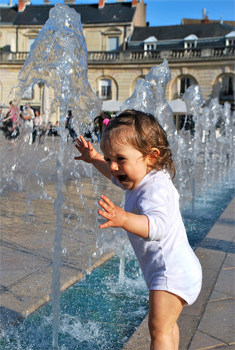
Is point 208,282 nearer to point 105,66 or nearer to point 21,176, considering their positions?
point 21,176

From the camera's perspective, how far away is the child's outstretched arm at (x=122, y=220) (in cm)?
158

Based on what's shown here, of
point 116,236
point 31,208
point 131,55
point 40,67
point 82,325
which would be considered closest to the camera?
point 82,325

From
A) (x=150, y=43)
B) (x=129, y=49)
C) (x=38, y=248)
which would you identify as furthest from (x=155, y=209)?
(x=129, y=49)

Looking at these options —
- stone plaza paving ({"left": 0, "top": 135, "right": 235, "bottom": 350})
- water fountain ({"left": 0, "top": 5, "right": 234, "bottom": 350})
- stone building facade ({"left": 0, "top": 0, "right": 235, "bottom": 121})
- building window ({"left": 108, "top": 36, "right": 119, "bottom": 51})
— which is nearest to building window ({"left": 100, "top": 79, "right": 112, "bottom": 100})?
stone building facade ({"left": 0, "top": 0, "right": 235, "bottom": 121})

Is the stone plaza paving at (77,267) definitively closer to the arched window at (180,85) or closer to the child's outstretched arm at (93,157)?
the child's outstretched arm at (93,157)

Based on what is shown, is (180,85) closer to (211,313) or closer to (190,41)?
(190,41)

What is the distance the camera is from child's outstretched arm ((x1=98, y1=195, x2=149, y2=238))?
158 cm

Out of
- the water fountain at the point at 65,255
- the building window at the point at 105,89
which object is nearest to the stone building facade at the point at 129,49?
the building window at the point at 105,89

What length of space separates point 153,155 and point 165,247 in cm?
36

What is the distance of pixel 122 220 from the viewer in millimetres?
1597

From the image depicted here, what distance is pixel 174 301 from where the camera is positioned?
70.4 inches

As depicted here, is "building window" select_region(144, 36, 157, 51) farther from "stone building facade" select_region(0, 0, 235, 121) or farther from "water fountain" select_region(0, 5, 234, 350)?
"water fountain" select_region(0, 5, 234, 350)

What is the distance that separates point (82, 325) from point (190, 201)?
496 cm

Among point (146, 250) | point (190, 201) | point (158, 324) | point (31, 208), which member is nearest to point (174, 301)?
point (158, 324)
